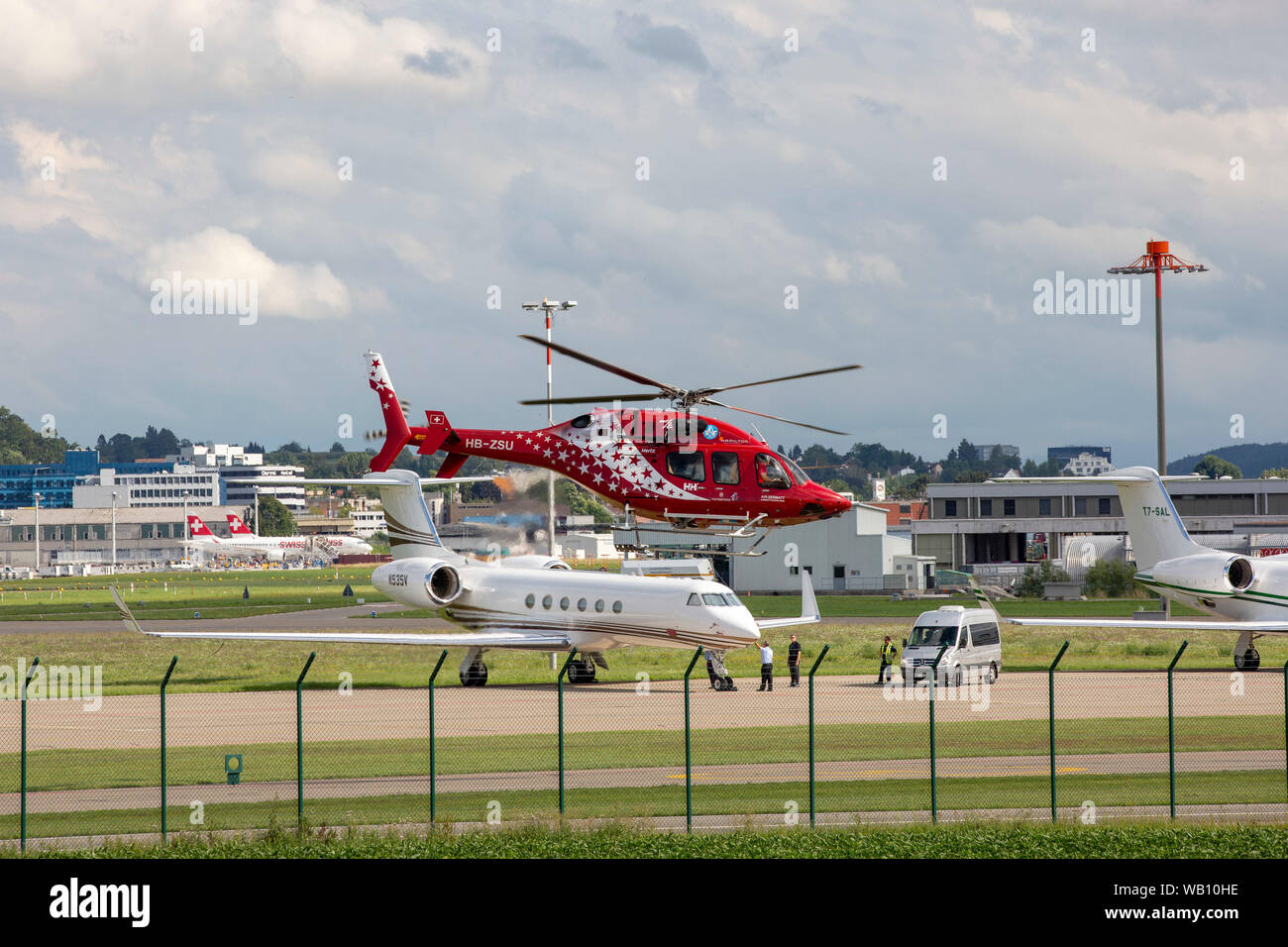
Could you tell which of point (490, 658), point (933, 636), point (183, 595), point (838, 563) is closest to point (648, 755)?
point (933, 636)

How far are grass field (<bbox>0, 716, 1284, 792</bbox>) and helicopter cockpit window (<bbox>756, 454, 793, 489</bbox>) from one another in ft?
20.9

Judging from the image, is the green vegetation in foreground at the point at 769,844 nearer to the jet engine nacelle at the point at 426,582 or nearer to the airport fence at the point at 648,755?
the airport fence at the point at 648,755

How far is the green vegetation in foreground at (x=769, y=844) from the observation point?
58.7 feet

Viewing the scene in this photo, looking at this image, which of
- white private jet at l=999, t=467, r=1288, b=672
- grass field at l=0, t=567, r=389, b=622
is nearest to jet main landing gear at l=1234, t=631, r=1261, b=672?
white private jet at l=999, t=467, r=1288, b=672

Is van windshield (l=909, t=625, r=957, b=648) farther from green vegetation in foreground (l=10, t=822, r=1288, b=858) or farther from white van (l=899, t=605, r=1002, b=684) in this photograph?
green vegetation in foreground (l=10, t=822, r=1288, b=858)

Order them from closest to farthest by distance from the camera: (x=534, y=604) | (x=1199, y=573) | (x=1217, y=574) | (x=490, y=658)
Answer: (x=534, y=604)
(x=1217, y=574)
(x=1199, y=573)
(x=490, y=658)

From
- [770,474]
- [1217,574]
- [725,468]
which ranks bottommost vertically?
[1217,574]

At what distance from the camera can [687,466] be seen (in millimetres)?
36531

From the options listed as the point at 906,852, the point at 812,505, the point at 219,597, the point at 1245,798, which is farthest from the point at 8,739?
the point at 219,597

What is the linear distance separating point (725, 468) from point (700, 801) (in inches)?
569

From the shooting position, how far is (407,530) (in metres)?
49.7

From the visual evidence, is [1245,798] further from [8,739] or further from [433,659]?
[433,659]

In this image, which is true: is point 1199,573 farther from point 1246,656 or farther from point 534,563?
point 534,563
